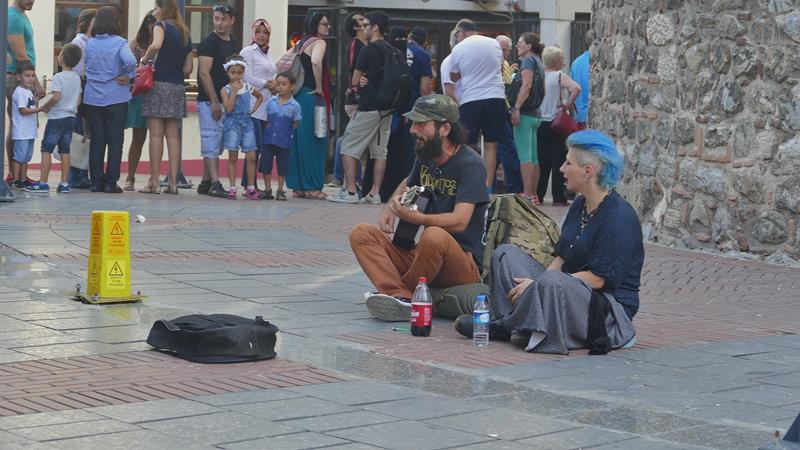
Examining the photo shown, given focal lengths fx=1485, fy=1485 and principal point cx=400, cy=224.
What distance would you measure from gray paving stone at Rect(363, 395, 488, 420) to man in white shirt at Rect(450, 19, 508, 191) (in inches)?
357

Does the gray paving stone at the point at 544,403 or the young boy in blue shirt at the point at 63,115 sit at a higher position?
the young boy in blue shirt at the point at 63,115

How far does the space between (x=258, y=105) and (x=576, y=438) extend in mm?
10857

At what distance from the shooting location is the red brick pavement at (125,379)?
6301mm

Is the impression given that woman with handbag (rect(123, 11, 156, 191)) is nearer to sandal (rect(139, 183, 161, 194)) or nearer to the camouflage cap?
sandal (rect(139, 183, 161, 194))

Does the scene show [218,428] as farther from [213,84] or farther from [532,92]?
[532,92]

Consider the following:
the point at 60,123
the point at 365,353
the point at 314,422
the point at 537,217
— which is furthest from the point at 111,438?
the point at 60,123

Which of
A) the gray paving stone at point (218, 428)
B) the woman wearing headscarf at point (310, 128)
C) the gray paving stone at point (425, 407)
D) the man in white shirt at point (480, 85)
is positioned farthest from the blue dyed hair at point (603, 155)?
the woman wearing headscarf at point (310, 128)

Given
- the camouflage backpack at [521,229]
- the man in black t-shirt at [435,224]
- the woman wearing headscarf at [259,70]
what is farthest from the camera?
the woman wearing headscarf at [259,70]

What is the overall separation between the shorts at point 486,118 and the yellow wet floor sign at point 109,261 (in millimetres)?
6939

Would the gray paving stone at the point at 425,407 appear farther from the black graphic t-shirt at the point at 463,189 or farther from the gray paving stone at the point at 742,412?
the black graphic t-shirt at the point at 463,189

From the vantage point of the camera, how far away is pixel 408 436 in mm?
5824

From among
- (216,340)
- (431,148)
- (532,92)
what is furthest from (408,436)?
(532,92)

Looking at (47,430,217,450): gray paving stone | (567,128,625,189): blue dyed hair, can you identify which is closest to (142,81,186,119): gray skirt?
(567,128,625,189): blue dyed hair

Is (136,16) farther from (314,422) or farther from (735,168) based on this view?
(314,422)
